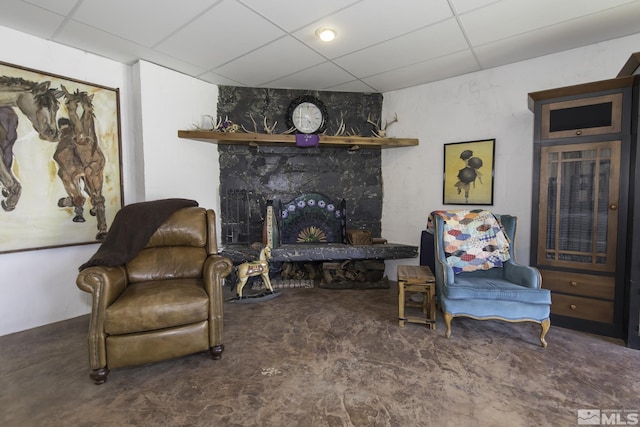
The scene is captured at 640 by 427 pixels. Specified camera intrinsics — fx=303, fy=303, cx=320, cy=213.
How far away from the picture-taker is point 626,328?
7.75 feet

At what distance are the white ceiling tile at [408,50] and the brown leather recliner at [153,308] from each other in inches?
92.2

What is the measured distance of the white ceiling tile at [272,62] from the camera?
2801mm

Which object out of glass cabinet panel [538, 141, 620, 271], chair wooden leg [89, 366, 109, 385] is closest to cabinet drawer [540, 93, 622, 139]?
glass cabinet panel [538, 141, 620, 271]

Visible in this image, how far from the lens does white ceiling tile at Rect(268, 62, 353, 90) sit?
330 centimetres

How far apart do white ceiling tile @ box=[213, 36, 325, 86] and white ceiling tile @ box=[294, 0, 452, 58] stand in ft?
0.60

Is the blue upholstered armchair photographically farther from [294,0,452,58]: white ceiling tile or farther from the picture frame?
[294,0,452,58]: white ceiling tile

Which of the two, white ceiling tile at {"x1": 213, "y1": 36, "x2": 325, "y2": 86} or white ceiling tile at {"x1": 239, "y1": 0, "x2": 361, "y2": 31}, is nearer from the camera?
white ceiling tile at {"x1": 239, "y1": 0, "x2": 361, "y2": 31}

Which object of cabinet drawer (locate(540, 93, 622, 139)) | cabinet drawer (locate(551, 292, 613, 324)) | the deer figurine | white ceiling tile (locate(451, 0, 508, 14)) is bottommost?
cabinet drawer (locate(551, 292, 613, 324))

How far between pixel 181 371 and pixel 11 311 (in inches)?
71.1

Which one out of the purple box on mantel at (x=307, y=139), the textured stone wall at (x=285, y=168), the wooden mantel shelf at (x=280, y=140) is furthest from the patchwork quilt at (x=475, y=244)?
the purple box on mantel at (x=307, y=139)

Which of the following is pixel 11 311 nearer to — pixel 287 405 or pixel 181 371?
pixel 181 371

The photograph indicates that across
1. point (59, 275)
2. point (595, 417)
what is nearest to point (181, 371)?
point (59, 275)

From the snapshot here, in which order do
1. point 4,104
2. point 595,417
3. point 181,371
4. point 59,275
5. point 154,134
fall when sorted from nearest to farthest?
1. point 595,417
2. point 181,371
3. point 4,104
4. point 59,275
5. point 154,134

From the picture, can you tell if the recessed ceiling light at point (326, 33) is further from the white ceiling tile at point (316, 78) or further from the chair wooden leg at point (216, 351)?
the chair wooden leg at point (216, 351)
